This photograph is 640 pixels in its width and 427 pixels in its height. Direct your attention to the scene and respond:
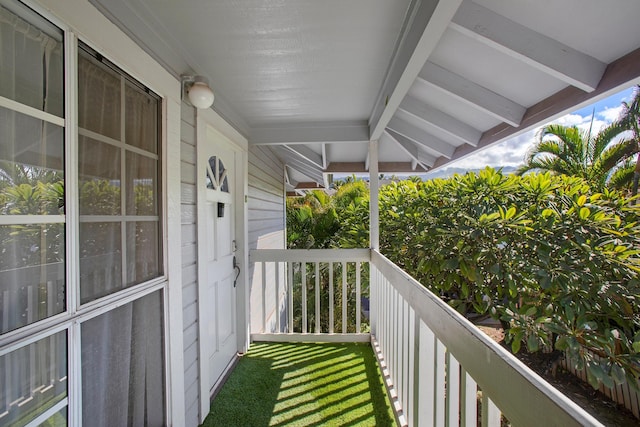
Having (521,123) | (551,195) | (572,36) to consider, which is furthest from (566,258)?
(572,36)

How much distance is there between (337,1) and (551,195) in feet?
7.34

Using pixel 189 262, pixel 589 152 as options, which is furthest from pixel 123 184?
pixel 589 152

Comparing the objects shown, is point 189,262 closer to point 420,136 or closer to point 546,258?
point 546,258

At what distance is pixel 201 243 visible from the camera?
76.9 inches

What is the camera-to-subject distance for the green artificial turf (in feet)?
6.79

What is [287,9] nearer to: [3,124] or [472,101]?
[3,124]

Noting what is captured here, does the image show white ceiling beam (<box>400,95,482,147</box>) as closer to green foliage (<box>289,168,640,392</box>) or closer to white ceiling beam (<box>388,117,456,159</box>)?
green foliage (<box>289,168,640,392</box>)

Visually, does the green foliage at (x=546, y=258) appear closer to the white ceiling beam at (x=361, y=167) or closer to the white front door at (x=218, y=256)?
the white front door at (x=218, y=256)

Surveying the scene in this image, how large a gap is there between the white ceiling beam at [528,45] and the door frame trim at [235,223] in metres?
1.66

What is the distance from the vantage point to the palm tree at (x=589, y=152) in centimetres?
559

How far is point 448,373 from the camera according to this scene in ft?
3.67

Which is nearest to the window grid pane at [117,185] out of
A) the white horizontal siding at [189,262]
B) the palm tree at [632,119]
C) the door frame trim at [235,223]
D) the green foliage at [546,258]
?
the white horizontal siding at [189,262]

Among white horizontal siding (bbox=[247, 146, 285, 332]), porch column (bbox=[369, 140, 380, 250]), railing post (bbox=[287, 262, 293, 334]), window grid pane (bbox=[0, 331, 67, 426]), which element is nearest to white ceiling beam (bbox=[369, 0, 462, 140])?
porch column (bbox=[369, 140, 380, 250])

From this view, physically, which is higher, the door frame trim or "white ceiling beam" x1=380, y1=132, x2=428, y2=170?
"white ceiling beam" x1=380, y1=132, x2=428, y2=170
